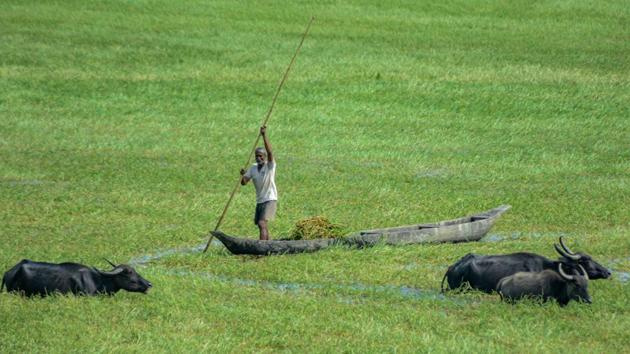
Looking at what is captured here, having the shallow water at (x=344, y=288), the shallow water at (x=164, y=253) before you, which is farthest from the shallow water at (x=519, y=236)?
the shallow water at (x=164, y=253)

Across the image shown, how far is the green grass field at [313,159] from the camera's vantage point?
614 inches

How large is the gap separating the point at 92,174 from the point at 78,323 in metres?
12.7

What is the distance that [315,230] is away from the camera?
20250 millimetres

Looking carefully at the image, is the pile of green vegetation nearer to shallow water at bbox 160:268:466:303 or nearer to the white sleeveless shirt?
the white sleeveless shirt

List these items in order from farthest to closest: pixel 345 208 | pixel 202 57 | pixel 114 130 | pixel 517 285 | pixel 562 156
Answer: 1. pixel 202 57
2. pixel 114 130
3. pixel 562 156
4. pixel 345 208
5. pixel 517 285

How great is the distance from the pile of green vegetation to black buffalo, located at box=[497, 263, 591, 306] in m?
4.48

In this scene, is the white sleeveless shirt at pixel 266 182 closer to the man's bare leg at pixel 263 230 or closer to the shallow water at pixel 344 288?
the man's bare leg at pixel 263 230

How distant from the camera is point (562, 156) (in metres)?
30.7

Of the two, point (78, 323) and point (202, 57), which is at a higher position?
point (202, 57)

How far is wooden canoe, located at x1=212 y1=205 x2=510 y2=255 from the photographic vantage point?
760 inches

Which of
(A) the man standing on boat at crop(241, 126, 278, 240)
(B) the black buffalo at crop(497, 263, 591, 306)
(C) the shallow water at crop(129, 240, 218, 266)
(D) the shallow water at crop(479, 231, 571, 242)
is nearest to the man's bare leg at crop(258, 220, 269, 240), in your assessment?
(A) the man standing on boat at crop(241, 126, 278, 240)

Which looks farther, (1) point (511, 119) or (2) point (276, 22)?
(2) point (276, 22)

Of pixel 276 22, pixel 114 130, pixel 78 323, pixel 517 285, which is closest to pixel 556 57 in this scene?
pixel 276 22

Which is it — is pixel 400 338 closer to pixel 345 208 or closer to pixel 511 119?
pixel 345 208
